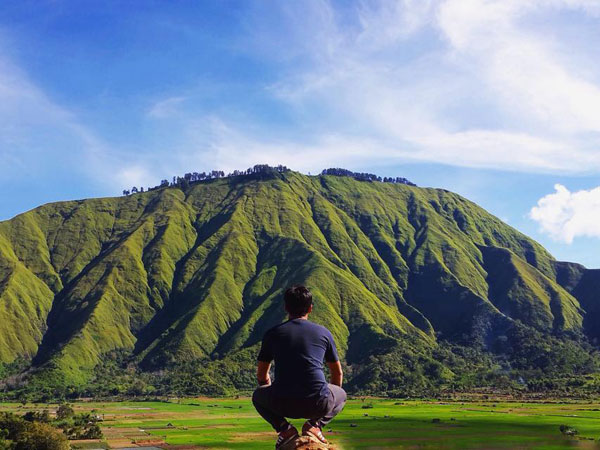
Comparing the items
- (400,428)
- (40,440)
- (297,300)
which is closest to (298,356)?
(297,300)

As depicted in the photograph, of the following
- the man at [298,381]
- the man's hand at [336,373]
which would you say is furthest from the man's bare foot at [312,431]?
the man's hand at [336,373]

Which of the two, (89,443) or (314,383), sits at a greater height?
(314,383)

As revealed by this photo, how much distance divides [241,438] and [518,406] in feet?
327

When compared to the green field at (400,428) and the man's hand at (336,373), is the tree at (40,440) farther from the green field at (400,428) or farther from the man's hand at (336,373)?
the man's hand at (336,373)

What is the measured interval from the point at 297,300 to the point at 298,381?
4.69ft

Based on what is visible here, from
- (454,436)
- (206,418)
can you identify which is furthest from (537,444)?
(206,418)

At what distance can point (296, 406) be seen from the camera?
10391mm

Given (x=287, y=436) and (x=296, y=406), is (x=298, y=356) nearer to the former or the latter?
(x=296, y=406)

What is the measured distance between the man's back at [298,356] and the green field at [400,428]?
106804 millimetres

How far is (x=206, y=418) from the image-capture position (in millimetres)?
177125

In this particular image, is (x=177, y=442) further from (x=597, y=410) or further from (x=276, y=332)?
(x=276, y=332)

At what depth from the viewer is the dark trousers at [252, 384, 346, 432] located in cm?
1038

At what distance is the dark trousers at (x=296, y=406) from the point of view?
10.4 m

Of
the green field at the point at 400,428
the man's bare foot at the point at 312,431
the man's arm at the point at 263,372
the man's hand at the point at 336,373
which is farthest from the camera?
the green field at the point at 400,428
